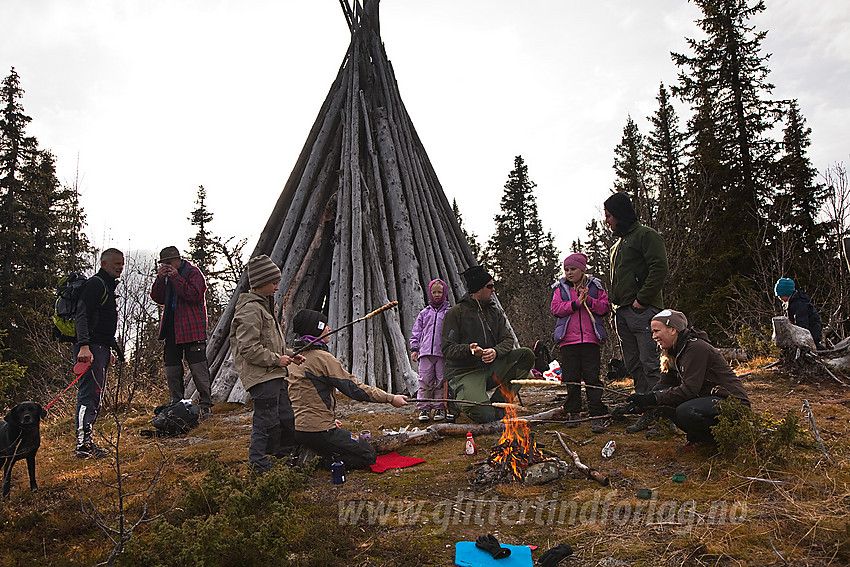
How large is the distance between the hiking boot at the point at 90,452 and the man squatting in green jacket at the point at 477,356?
3.06 m

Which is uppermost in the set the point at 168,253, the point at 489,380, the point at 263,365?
the point at 168,253

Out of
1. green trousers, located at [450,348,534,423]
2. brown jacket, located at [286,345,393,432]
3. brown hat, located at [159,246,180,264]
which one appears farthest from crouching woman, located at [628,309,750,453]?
brown hat, located at [159,246,180,264]

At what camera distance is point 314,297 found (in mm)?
8281

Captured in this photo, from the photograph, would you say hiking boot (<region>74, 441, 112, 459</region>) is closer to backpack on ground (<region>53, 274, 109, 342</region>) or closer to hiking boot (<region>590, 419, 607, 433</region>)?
backpack on ground (<region>53, 274, 109, 342</region>)

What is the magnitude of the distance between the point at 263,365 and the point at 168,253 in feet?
8.81

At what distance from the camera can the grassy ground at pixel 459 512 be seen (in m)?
2.07

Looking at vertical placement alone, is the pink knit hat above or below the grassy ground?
above

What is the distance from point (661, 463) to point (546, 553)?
1.63 m

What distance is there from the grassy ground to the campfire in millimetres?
169

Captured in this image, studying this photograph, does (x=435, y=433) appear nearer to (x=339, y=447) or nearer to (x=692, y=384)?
(x=339, y=447)

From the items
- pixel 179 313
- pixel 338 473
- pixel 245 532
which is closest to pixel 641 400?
pixel 338 473

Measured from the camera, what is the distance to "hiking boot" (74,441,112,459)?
14.0ft

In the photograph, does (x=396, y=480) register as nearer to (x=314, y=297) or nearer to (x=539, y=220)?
(x=314, y=297)

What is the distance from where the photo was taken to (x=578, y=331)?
4816mm
